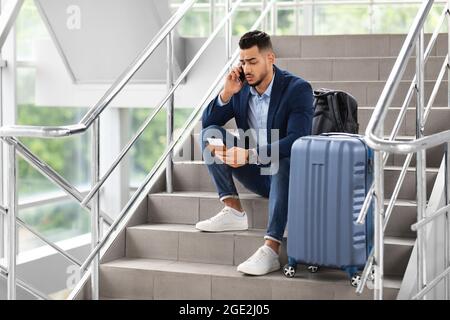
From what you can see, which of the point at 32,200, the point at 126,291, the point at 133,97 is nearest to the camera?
the point at 126,291

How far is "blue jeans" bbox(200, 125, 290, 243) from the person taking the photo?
11.5 ft

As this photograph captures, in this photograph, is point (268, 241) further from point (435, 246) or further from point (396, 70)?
point (396, 70)

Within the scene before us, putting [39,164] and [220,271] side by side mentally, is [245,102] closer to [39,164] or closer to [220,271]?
[220,271]

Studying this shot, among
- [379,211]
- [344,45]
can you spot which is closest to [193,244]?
[379,211]

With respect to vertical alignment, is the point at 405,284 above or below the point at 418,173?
below

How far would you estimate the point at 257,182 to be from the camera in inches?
151

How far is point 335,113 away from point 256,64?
0.47m

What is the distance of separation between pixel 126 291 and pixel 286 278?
0.76 metres

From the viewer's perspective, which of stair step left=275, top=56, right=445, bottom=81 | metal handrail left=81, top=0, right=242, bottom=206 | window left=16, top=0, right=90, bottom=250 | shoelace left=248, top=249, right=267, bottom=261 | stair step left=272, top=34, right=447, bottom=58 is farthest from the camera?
window left=16, top=0, right=90, bottom=250

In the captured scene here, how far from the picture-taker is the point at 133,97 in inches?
231

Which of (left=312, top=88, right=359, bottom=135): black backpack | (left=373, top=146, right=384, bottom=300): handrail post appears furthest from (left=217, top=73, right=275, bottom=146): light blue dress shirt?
(left=373, top=146, right=384, bottom=300): handrail post

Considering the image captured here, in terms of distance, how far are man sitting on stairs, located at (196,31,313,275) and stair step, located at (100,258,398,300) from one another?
87 millimetres

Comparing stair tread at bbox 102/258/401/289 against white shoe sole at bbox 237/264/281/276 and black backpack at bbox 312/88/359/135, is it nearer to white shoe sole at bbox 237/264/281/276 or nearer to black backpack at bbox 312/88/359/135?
white shoe sole at bbox 237/264/281/276

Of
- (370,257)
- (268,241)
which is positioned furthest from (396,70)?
(268,241)
